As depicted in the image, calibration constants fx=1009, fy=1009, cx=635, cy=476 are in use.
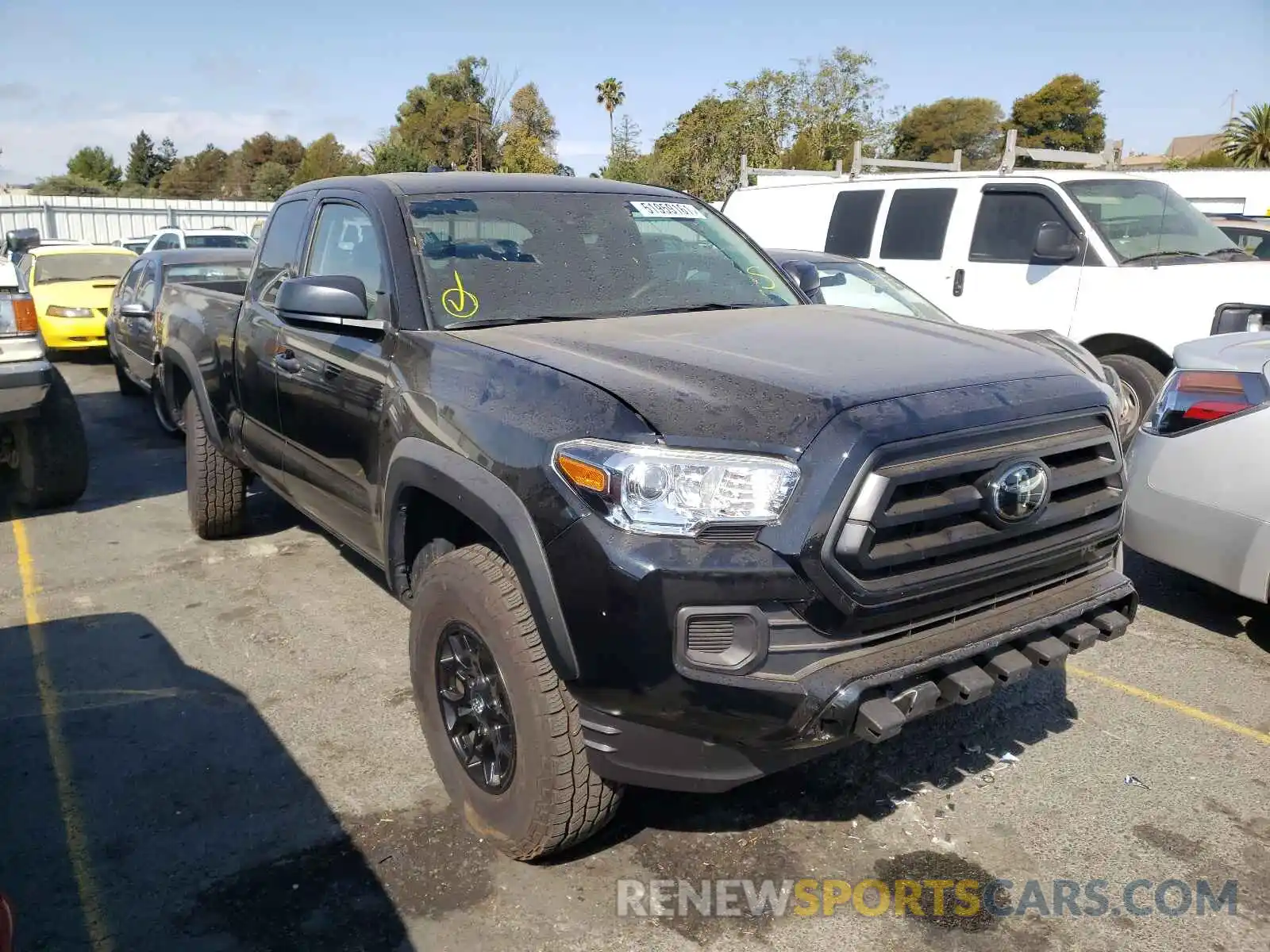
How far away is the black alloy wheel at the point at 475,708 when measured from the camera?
2766mm

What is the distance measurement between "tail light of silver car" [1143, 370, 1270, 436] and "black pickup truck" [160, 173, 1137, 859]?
137cm

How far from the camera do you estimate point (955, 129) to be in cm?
5769

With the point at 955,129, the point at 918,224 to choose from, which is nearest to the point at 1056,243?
the point at 918,224

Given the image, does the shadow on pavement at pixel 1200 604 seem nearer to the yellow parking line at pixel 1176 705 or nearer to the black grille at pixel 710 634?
the yellow parking line at pixel 1176 705

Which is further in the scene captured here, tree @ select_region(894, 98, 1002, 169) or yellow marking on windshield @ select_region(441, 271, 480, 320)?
tree @ select_region(894, 98, 1002, 169)

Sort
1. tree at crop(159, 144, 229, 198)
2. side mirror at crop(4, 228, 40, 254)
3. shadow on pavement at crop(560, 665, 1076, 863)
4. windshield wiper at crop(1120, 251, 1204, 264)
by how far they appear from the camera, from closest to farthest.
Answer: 1. shadow on pavement at crop(560, 665, 1076, 863)
2. windshield wiper at crop(1120, 251, 1204, 264)
3. side mirror at crop(4, 228, 40, 254)
4. tree at crop(159, 144, 229, 198)

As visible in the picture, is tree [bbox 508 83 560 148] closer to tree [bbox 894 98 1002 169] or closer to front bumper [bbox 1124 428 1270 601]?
tree [bbox 894 98 1002 169]

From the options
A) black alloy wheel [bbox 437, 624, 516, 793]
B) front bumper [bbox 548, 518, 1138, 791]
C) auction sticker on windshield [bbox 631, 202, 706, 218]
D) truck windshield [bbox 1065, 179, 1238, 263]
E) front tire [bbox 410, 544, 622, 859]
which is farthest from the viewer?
truck windshield [bbox 1065, 179, 1238, 263]

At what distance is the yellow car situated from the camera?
12.4 metres

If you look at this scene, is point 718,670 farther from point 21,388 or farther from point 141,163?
point 141,163

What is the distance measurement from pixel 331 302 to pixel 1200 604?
421 centimetres

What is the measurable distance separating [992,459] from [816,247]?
7.23 metres

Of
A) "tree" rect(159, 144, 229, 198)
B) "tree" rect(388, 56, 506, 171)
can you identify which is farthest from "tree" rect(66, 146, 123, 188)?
"tree" rect(388, 56, 506, 171)

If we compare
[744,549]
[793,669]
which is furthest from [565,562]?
[793,669]
